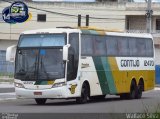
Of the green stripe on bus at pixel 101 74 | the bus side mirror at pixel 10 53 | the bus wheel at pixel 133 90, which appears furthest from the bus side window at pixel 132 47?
the bus side mirror at pixel 10 53

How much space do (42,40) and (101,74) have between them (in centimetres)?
368

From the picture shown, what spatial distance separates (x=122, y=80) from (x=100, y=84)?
7.53ft

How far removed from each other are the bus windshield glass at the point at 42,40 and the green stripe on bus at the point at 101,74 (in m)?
2.37

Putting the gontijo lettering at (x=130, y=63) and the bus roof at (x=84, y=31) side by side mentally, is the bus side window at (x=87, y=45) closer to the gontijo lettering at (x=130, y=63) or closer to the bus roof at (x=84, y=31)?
the bus roof at (x=84, y=31)

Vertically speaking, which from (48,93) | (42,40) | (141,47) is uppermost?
(42,40)

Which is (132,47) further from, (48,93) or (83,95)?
(48,93)

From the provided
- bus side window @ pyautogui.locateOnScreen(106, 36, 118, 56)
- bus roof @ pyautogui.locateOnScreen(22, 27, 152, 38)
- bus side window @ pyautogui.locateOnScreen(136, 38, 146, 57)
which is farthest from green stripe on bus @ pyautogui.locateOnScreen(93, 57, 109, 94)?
bus side window @ pyautogui.locateOnScreen(136, 38, 146, 57)

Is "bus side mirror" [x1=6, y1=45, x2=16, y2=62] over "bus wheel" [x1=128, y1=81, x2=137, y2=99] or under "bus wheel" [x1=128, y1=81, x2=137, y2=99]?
over

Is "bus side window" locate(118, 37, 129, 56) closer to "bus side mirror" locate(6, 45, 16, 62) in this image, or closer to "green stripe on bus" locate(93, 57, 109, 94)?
"green stripe on bus" locate(93, 57, 109, 94)

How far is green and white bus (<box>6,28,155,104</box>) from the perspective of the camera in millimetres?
25953

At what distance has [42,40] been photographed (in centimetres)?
2673

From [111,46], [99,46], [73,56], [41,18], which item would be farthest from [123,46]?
[41,18]

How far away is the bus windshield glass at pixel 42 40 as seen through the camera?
26.4 meters

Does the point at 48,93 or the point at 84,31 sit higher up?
the point at 84,31
